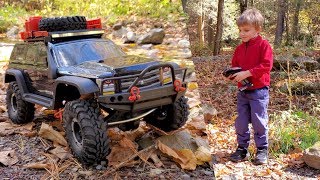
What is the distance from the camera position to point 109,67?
4098 mm

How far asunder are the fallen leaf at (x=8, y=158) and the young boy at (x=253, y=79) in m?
2.21

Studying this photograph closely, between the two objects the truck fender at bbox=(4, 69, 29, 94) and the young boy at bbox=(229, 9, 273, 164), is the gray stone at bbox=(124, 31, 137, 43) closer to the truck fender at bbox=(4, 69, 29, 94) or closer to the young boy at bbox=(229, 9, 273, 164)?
the truck fender at bbox=(4, 69, 29, 94)

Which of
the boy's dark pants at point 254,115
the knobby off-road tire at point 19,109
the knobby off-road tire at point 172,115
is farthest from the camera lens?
the knobby off-road tire at point 19,109

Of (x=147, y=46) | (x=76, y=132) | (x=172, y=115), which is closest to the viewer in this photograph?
(x=76, y=132)

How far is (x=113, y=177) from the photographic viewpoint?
3643 mm

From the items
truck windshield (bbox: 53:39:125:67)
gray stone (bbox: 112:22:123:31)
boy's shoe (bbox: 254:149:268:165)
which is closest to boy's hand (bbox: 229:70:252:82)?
boy's shoe (bbox: 254:149:268:165)

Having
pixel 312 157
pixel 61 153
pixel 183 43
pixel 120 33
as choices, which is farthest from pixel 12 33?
pixel 312 157

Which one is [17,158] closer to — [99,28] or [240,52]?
[99,28]

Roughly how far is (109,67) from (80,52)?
746 mm

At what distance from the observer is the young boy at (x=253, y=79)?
11.0 feet

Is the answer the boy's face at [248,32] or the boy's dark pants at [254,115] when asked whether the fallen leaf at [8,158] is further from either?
the boy's face at [248,32]

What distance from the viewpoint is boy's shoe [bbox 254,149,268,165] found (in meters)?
3.44

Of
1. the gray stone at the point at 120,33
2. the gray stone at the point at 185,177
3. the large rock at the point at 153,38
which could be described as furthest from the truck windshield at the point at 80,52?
the gray stone at the point at 120,33

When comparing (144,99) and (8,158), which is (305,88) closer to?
(144,99)
